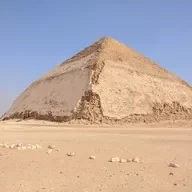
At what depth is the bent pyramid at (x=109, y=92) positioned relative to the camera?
30062 mm

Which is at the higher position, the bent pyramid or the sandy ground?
the bent pyramid

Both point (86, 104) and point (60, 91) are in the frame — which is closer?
point (86, 104)

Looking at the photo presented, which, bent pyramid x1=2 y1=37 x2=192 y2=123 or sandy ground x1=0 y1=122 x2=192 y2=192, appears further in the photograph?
bent pyramid x1=2 y1=37 x2=192 y2=123

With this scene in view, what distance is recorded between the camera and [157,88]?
116ft

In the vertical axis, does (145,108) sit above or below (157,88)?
below

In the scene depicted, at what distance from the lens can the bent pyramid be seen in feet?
98.6

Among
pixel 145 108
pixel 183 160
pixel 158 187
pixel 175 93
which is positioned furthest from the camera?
pixel 175 93

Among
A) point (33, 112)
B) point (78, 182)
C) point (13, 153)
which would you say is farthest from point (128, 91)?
point (78, 182)

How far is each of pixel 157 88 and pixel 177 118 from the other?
403cm

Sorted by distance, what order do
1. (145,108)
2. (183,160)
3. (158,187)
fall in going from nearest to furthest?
(158,187) < (183,160) < (145,108)

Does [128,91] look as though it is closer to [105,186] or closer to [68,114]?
[68,114]

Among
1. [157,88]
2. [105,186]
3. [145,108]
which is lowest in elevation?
[105,186]

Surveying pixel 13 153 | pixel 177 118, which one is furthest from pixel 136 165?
pixel 177 118

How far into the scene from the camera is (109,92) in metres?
31.7
